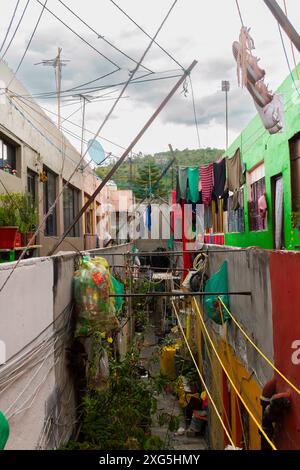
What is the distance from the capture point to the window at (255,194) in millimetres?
11711

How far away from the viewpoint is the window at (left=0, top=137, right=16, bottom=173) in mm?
8789

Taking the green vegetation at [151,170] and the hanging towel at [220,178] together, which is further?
the green vegetation at [151,170]

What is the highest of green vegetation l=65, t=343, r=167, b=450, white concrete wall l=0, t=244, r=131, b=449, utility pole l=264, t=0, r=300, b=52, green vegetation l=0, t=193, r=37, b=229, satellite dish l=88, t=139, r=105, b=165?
satellite dish l=88, t=139, r=105, b=165

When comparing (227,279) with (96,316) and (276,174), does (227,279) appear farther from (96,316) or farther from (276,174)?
(276,174)

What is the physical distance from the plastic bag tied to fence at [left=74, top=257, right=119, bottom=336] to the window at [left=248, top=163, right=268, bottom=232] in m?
6.47

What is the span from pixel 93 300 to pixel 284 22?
4.03m

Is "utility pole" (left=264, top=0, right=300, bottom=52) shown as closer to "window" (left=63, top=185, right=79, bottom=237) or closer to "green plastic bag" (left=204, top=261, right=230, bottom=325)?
"green plastic bag" (left=204, top=261, right=230, bottom=325)

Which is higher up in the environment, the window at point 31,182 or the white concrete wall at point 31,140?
the white concrete wall at point 31,140

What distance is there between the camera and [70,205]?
17.6 m

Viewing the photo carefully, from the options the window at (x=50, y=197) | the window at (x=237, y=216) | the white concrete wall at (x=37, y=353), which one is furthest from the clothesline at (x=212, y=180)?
the white concrete wall at (x=37, y=353)

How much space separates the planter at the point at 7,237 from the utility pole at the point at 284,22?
486 cm

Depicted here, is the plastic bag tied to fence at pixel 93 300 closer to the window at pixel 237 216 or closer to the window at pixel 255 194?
the window at pixel 255 194

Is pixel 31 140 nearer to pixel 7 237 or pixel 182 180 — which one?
pixel 7 237

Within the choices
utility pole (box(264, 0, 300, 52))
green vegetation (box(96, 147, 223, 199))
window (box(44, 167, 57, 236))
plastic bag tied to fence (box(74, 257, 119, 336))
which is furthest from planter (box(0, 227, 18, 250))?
green vegetation (box(96, 147, 223, 199))
